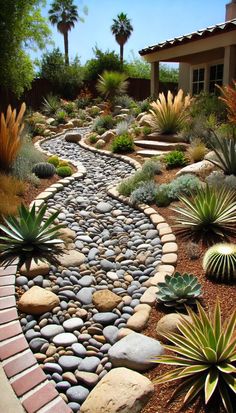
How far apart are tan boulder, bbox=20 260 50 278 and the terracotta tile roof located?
885 centimetres

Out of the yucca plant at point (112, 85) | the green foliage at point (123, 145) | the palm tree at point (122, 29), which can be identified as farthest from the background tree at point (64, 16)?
the green foliage at point (123, 145)

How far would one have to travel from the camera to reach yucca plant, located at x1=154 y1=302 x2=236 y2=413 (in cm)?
243

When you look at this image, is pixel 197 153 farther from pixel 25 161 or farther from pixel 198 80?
pixel 198 80

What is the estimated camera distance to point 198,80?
14.9 metres

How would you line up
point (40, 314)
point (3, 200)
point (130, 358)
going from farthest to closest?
point (3, 200) < point (40, 314) < point (130, 358)

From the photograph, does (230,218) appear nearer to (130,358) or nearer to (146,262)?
(146,262)

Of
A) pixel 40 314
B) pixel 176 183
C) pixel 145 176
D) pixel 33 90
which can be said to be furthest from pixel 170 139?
pixel 33 90

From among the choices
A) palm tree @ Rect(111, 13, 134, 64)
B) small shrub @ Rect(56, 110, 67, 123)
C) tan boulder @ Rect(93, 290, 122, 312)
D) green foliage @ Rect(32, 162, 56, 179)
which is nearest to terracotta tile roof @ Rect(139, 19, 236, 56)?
small shrub @ Rect(56, 110, 67, 123)

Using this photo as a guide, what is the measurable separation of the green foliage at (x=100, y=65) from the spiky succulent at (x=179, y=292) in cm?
1915

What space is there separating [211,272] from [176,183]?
243 cm

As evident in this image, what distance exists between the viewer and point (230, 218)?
4.73 meters

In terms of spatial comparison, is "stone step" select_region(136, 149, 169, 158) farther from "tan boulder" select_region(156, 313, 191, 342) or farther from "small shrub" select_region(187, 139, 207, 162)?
"tan boulder" select_region(156, 313, 191, 342)

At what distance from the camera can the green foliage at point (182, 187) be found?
585 cm

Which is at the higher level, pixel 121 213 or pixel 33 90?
pixel 33 90
